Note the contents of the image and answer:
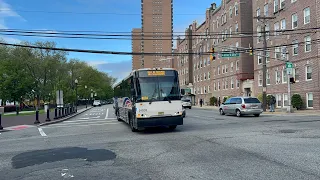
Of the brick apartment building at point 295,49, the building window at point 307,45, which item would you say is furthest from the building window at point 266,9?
the building window at point 307,45

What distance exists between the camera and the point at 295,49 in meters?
34.8

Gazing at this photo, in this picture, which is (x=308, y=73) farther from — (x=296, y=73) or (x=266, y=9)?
(x=266, y=9)

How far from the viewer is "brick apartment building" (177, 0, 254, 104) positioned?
47.8 metres

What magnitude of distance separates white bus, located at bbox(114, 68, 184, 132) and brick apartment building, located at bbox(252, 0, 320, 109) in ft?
53.8

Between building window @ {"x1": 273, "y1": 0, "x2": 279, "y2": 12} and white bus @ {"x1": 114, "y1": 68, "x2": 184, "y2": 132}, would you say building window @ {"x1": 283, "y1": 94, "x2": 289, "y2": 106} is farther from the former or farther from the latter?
white bus @ {"x1": 114, "y1": 68, "x2": 184, "y2": 132}

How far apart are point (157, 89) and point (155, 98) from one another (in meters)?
0.45

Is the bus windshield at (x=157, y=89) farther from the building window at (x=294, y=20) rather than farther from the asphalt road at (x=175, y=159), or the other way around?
the building window at (x=294, y=20)

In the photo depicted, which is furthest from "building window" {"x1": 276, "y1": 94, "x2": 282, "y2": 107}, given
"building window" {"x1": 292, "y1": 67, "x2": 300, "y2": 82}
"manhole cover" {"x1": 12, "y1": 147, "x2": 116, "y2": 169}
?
"manhole cover" {"x1": 12, "y1": 147, "x2": 116, "y2": 169}

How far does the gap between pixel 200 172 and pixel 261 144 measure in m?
4.12

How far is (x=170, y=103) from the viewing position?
45.9ft

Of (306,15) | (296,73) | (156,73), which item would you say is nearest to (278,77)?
(296,73)

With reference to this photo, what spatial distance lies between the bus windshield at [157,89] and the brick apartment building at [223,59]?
62.1ft

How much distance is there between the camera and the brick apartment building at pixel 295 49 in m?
31.5

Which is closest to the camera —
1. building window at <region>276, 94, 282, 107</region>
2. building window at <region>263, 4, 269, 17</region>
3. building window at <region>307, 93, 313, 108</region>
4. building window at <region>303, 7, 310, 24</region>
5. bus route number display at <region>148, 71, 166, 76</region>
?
bus route number display at <region>148, 71, 166, 76</region>
